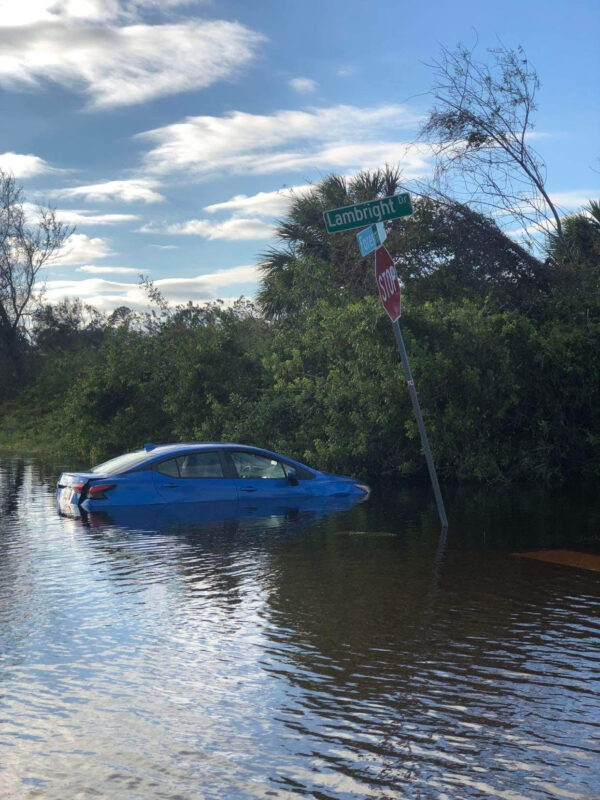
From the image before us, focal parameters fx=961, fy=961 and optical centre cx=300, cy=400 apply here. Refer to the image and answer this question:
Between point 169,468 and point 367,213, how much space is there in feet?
16.3

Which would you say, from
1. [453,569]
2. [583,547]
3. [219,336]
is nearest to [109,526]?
[453,569]

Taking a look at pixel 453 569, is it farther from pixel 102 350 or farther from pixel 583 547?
pixel 102 350

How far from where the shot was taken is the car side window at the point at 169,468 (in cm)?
1422

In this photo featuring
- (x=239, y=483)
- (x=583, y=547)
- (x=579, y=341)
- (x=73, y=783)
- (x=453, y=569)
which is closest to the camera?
(x=73, y=783)

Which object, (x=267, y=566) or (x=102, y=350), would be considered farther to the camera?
(x=102, y=350)

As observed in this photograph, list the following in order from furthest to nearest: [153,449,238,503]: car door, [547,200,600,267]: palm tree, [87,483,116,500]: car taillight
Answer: [547,200,600,267]: palm tree → [153,449,238,503]: car door → [87,483,116,500]: car taillight

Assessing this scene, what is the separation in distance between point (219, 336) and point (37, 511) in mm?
11084

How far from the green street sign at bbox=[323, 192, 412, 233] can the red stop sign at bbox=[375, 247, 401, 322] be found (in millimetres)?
407

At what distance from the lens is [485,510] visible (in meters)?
15.1

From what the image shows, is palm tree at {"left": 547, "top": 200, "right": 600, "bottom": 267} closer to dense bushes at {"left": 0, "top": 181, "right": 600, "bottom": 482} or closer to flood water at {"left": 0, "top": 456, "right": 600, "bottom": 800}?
dense bushes at {"left": 0, "top": 181, "right": 600, "bottom": 482}

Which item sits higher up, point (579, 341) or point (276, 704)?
point (579, 341)

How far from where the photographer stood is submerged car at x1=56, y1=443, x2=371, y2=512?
1383cm

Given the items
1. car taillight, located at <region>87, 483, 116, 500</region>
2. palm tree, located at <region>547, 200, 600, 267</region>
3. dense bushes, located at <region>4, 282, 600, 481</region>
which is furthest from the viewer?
palm tree, located at <region>547, 200, 600, 267</region>

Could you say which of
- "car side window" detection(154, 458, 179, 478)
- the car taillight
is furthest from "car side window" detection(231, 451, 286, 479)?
the car taillight
